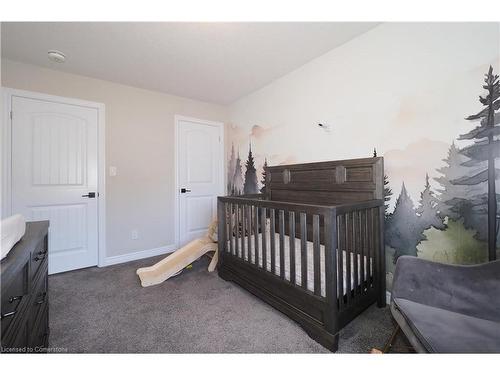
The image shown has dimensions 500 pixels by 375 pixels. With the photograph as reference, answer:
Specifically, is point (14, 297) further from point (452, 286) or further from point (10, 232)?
point (452, 286)

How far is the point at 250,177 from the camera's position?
3.17 meters

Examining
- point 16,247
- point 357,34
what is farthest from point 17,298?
point 357,34

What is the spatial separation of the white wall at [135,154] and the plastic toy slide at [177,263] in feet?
2.49

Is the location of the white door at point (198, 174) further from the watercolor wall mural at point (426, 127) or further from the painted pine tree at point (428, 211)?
the painted pine tree at point (428, 211)

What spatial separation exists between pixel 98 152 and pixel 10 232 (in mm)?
2163

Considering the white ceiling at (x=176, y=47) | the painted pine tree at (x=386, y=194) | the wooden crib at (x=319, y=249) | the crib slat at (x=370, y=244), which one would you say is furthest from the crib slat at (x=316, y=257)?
the white ceiling at (x=176, y=47)

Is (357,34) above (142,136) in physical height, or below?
above

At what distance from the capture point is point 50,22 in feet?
5.48

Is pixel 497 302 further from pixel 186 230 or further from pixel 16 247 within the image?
pixel 186 230

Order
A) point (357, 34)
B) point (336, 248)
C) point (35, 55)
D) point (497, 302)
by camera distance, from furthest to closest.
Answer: point (35, 55), point (357, 34), point (336, 248), point (497, 302)

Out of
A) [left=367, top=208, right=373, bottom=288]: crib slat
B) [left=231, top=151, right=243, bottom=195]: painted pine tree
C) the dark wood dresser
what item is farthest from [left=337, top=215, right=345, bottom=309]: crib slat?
[left=231, top=151, right=243, bottom=195]: painted pine tree

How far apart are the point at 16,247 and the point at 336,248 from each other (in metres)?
1.49

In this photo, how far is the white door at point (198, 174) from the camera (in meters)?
3.27

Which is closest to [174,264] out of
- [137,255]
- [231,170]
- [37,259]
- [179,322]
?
[179,322]
